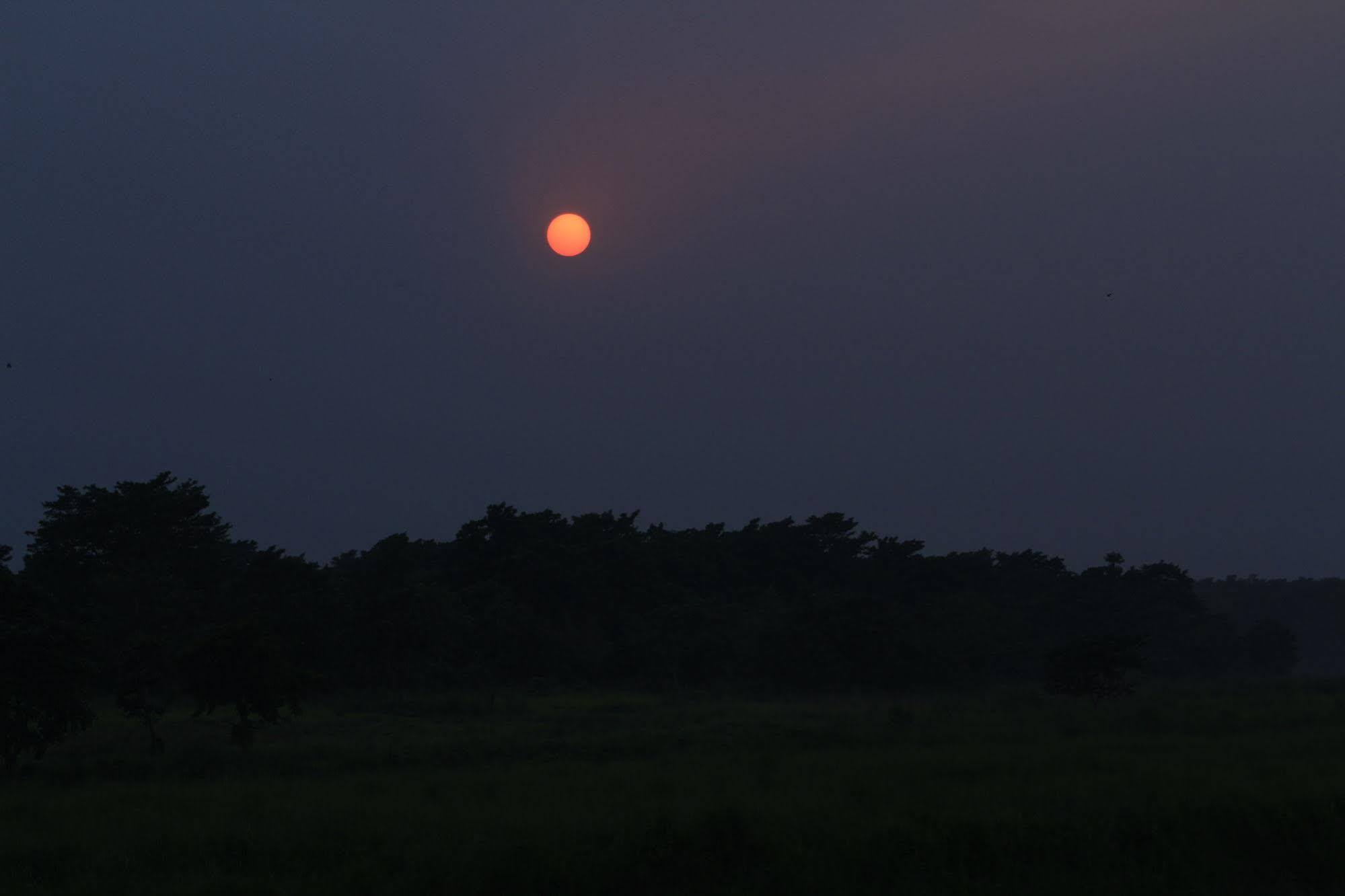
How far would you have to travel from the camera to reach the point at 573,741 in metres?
25.0

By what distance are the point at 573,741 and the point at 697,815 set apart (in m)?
12.8

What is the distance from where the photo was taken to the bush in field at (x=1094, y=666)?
34875 mm

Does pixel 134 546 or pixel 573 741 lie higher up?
pixel 134 546

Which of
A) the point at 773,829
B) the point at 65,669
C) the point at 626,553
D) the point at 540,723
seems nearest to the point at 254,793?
the point at 65,669

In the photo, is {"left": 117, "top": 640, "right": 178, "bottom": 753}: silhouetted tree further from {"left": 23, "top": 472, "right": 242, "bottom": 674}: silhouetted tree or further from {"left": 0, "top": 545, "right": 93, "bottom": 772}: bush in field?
{"left": 23, "top": 472, "right": 242, "bottom": 674}: silhouetted tree

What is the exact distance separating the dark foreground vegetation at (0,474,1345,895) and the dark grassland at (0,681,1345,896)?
6cm

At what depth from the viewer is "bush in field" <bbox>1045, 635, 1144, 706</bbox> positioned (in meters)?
34.9

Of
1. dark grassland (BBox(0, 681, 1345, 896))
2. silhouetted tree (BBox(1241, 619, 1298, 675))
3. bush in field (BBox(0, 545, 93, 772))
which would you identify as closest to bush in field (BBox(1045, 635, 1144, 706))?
dark grassland (BBox(0, 681, 1345, 896))

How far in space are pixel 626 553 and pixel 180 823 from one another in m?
48.5

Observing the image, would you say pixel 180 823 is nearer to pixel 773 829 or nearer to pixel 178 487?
pixel 773 829

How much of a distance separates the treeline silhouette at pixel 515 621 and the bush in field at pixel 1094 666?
0.07 metres

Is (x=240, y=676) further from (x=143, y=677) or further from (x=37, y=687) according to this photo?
(x=37, y=687)

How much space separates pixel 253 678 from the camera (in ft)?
76.8

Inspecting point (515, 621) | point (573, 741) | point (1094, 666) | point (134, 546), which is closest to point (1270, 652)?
point (1094, 666)
